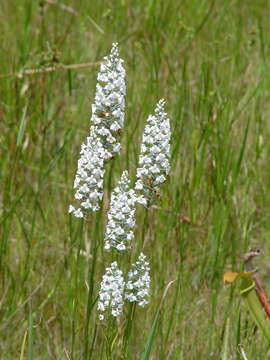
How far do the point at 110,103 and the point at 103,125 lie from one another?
6 centimetres

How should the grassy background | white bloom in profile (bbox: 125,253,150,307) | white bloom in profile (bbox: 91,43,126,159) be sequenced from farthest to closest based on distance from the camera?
1. the grassy background
2. white bloom in profile (bbox: 125,253,150,307)
3. white bloom in profile (bbox: 91,43,126,159)

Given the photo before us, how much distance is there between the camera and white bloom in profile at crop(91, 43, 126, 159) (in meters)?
1.59

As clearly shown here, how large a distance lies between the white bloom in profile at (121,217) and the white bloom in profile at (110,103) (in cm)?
9

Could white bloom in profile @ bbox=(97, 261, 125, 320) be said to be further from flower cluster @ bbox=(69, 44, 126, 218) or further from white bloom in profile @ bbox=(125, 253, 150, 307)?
flower cluster @ bbox=(69, 44, 126, 218)

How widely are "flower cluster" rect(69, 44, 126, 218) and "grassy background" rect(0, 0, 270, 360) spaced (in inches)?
10.0

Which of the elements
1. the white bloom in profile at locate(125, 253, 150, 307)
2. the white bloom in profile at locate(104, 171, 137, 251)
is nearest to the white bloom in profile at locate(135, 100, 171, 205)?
the white bloom in profile at locate(104, 171, 137, 251)

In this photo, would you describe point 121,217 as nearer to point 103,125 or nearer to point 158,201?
point 103,125

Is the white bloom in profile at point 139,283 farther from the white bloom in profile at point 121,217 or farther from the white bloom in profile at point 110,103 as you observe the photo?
the white bloom in profile at point 110,103

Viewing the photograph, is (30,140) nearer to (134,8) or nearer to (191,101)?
(191,101)

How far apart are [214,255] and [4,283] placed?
0.80 metres

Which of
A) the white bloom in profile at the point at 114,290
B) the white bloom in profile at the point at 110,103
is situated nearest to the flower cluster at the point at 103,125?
the white bloom in profile at the point at 110,103

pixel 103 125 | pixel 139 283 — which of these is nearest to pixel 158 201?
pixel 139 283

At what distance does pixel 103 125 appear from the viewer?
1.62 meters

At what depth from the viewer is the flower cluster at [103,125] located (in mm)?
1597
